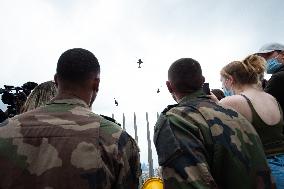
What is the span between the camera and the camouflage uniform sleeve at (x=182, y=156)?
7.36 ft

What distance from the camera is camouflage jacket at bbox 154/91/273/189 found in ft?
7.48

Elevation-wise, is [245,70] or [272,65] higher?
[272,65]

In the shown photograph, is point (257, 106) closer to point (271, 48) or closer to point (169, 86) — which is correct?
point (169, 86)

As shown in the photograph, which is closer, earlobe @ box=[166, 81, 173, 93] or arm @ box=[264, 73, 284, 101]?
earlobe @ box=[166, 81, 173, 93]

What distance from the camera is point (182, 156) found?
2316 mm

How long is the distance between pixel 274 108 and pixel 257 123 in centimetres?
27

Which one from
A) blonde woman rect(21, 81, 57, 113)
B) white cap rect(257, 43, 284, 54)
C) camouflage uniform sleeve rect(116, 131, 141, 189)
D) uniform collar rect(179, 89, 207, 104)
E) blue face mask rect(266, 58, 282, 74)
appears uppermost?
white cap rect(257, 43, 284, 54)

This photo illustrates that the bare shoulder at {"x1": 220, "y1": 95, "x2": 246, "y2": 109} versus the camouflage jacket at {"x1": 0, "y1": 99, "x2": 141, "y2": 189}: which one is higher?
the bare shoulder at {"x1": 220, "y1": 95, "x2": 246, "y2": 109}

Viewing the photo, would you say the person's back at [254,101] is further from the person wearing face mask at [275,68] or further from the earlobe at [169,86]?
the earlobe at [169,86]

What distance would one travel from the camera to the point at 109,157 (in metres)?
2.18

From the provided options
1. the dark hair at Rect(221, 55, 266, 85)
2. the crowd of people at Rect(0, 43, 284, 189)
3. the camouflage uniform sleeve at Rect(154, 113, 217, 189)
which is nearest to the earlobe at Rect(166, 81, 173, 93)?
the crowd of people at Rect(0, 43, 284, 189)

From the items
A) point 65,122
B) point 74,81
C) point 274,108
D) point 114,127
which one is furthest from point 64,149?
point 274,108

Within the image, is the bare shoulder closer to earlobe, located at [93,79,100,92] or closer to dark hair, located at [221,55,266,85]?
dark hair, located at [221,55,266,85]

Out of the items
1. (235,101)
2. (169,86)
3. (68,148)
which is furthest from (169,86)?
(68,148)
